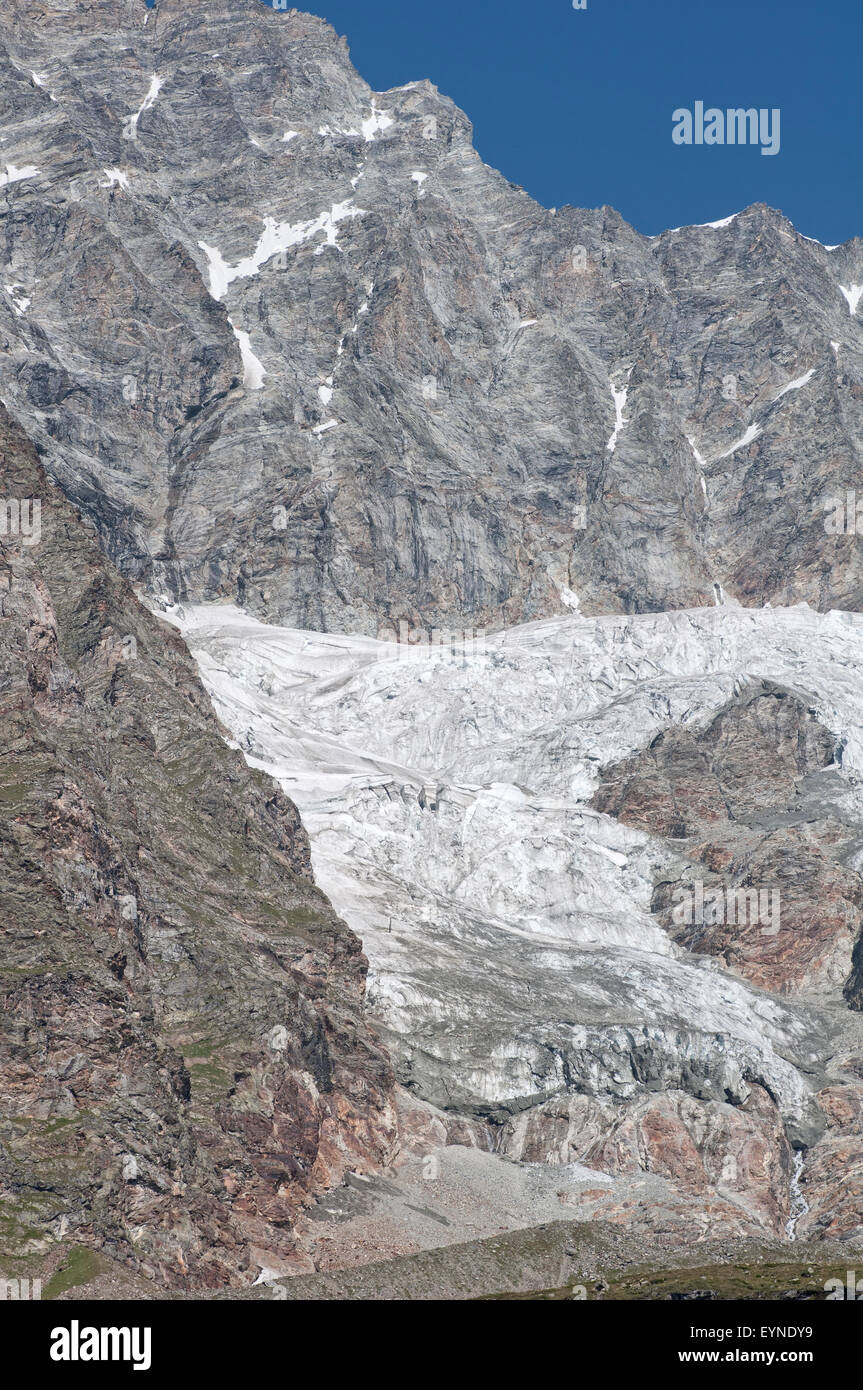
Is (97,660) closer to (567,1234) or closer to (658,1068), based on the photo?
(658,1068)

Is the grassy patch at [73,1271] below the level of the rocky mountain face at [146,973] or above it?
below

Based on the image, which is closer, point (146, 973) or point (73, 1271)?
point (73, 1271)

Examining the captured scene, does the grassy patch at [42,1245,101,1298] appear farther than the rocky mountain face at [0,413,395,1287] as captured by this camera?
No

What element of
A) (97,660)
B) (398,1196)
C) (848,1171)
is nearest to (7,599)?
(97,660)

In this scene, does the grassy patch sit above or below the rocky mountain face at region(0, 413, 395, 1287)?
below

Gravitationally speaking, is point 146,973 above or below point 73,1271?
above

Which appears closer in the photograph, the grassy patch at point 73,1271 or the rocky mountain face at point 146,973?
the grassy patch at point 73,1271
